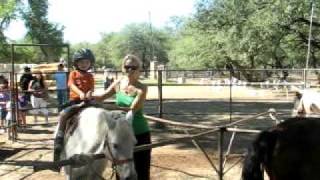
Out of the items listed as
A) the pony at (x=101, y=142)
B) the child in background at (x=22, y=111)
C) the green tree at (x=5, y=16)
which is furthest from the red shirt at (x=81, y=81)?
the green tree at (x=5, y=16)

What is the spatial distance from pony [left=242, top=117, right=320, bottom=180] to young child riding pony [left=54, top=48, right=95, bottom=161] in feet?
5.33

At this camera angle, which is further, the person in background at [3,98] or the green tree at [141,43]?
the green tree at [141,43]

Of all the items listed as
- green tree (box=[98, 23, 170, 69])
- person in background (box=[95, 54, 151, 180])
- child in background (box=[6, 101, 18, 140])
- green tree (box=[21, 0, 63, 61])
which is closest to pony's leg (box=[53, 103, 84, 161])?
person in background (box=[95, 54, 151, 180])

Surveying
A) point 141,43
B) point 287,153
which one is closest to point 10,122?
point 287,153

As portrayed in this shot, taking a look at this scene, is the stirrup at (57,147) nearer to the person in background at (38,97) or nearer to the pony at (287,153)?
the pony at (287,153)

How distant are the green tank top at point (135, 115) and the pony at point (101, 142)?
41 cm

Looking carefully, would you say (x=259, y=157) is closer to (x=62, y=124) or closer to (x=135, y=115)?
(x=135, y=115)

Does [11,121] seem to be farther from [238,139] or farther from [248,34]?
[248,34]

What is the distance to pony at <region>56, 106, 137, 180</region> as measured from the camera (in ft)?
13.2

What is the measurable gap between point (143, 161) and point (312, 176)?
5.46 ft

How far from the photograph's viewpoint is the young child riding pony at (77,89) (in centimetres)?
472

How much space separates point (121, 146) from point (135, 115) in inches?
34.3

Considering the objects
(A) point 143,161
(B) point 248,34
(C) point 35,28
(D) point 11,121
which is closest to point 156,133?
(D) point 11,121

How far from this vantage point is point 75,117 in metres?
4.68
